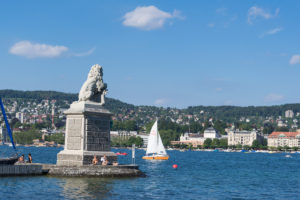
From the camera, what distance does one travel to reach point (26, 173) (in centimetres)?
3192

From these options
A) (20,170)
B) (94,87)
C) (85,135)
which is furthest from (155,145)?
(20,170)

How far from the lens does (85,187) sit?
28125 mm

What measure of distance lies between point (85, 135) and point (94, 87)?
3.41 metres

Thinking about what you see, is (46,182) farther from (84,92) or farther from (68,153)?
(84,92)

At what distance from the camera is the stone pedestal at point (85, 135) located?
32969 millimetres

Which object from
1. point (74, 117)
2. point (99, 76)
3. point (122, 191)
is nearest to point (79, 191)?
point (122, 191)

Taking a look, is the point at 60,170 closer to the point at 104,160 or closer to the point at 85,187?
the point at 104,160

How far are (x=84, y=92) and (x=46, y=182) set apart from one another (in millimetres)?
7124

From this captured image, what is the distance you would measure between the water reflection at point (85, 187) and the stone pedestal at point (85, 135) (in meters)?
2.05

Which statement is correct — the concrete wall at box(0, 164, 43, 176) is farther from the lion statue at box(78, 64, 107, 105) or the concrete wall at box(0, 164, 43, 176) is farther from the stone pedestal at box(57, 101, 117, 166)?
the lion statue at box(78, 64, 107, 105)

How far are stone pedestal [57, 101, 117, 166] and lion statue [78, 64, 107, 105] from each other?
594mm

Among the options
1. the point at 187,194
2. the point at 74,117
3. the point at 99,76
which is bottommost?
the point at 187,194

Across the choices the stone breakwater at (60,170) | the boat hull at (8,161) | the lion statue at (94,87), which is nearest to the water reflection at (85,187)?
the stone breakwater at (60,170)

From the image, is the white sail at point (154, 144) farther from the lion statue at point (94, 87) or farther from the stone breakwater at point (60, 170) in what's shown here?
the stone breakwater at point (60, 170)
